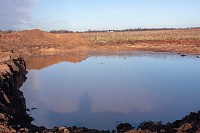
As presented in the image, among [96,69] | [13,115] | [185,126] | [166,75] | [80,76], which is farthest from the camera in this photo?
[96,69]

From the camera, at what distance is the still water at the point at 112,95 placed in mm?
10925

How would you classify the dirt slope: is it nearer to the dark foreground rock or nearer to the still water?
the still water

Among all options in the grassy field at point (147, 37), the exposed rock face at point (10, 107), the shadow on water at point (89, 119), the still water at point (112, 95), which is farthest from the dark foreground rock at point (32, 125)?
the grassy field at point (147, 37)

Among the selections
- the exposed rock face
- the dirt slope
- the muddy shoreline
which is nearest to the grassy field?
the dirt slope

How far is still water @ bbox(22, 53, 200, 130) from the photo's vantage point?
10925 mm

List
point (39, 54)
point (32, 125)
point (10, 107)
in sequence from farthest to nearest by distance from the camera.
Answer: point (39, 54), point (10, 107), point (32, 125)

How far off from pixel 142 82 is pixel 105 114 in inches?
238

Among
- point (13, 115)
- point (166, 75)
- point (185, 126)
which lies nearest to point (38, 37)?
point (166, 75)

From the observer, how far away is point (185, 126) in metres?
7.21

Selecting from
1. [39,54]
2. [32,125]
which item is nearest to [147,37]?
[39,54]

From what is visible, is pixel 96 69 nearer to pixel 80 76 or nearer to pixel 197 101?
pixel 80 76

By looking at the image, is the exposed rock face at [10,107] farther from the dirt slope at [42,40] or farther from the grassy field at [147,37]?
the grassy field at [147,37]

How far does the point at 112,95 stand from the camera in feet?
46.1

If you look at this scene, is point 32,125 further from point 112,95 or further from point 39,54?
point 39,54
